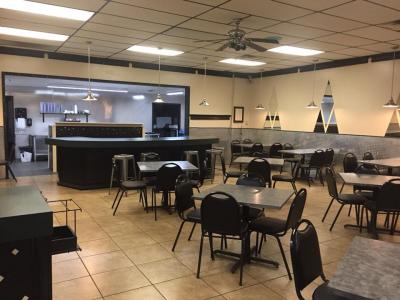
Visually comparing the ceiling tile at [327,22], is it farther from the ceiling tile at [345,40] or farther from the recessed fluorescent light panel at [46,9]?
the recessed fluorescent light panel at [46,9]

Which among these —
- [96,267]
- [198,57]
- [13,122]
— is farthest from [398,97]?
[13,122]

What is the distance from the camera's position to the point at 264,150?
9336 mm

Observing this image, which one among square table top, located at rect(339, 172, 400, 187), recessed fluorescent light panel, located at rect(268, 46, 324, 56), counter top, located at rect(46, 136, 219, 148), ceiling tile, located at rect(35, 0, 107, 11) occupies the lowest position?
square table top, located at rect(339, 172, 400, 187)

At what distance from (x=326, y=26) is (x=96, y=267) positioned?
14.9ft

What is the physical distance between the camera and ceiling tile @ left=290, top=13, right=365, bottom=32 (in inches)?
179

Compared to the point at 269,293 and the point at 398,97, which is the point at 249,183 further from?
the point at 398,97

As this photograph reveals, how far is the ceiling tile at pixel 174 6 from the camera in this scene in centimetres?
408

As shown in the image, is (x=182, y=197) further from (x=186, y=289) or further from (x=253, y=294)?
(x=253, y=294)

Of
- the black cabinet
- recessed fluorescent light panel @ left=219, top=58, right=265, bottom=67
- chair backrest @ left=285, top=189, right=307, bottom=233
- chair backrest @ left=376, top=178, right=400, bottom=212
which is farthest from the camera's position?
recessed fluorescent light panel @ left=219, top=58, right=265, bottom=67

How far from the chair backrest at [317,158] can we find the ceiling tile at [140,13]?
4.03 meters

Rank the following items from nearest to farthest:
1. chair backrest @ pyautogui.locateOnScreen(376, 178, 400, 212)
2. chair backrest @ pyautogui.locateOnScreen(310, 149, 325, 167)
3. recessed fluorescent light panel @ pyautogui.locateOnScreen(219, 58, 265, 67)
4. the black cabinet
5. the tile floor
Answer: the black cabinet < the tile floor < chair backrest @ pyautogui.locateOnScreen(376, 178, 400, 212) < chair backrest @ pyautogui.locateOnScreen(310, 149, 325, 167) < recessed fluorescent light panel @ pyautogui.locateOnScreen(219, 58, 265, 67)

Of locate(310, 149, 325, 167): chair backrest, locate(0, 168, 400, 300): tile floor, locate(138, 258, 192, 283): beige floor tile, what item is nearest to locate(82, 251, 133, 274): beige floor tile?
locate(0, 168, 400, 300): tile floor

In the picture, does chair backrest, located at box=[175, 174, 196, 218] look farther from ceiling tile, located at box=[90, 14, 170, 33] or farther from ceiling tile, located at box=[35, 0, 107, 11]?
ceiling tile, located at box=[90, 14, 170, 33]

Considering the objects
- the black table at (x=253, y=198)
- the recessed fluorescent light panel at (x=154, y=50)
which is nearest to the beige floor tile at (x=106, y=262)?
the black table at (x=253, y=198)
